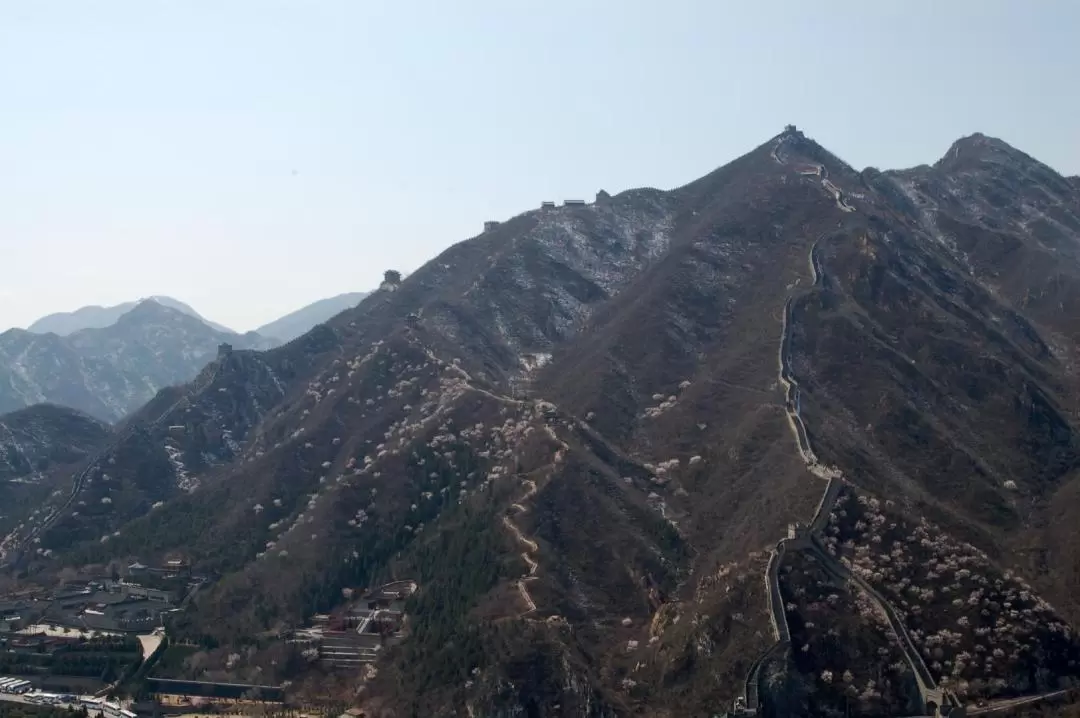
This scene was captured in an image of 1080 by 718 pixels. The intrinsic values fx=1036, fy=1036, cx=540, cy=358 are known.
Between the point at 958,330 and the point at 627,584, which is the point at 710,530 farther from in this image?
the point at 958,330

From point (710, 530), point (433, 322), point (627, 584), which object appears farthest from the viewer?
point (433, 322)

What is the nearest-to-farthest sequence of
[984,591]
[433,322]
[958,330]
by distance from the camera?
[984,591] → [958,330] → [433,322]

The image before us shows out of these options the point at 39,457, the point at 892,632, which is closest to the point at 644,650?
the point at 892,632

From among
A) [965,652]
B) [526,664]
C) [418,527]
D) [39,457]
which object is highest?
[39,457]

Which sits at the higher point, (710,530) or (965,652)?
(710,530)

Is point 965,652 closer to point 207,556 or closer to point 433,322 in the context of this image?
point 207,556

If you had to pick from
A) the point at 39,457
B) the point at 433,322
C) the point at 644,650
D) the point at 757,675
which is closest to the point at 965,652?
the point at 757,675

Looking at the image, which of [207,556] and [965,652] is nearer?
[965,652]
